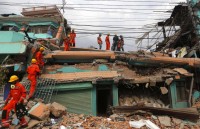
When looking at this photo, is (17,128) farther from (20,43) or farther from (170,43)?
(170,43)

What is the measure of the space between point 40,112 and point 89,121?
1.77m

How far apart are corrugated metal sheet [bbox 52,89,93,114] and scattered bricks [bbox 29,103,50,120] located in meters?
2.87

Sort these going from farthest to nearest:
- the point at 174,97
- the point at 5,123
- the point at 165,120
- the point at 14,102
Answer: the point at 174,97 < the point at 165,120 < the point at 14,102 < the point at 5,123

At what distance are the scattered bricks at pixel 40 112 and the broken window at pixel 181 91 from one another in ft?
24.4

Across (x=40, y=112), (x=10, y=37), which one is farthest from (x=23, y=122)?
(x=10, y=37)

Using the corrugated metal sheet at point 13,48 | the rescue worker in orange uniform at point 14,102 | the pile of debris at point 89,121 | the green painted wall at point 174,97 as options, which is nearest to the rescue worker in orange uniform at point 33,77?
the pile of debris at point 89,121

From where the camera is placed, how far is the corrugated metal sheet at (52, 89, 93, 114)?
1139 cm

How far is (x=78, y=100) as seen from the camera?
11.5 m

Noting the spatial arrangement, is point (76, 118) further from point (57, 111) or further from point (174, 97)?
point (174, 97)

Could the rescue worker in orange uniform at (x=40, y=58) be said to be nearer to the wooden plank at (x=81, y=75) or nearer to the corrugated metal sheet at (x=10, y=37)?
the wooden plank at (x=81, y=75)

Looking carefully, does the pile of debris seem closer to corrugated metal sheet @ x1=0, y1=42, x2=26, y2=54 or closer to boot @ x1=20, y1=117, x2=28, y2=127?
boot @ x1=20, y1=117, x2=28, y2=127

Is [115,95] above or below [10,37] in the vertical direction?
below

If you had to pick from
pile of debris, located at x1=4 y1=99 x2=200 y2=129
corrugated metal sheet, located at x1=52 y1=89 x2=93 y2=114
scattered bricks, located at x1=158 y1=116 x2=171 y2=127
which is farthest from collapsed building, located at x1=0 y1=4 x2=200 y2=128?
pile of debris, located at x1=4 y1=99 x2=200 y2=129

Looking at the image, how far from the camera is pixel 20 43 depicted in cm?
1257
